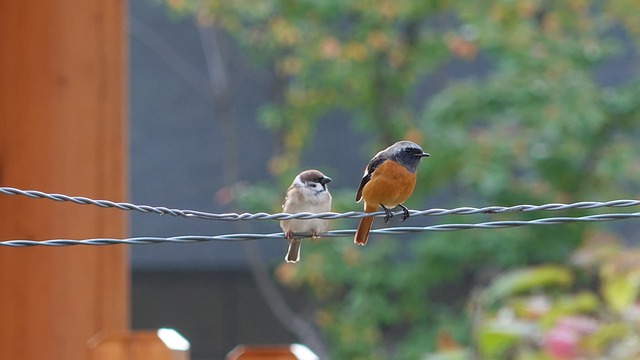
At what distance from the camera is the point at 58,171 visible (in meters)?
5.09

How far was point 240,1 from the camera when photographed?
11016 millimetres

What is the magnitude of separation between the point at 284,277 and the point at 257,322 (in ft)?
7.38

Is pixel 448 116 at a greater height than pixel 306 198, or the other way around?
pixel 448 116

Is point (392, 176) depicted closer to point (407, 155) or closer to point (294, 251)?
point (407, 155)

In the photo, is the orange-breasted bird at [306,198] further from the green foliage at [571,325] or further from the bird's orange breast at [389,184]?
the green foliage at [571,325]

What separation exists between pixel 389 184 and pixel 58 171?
4.98 feet

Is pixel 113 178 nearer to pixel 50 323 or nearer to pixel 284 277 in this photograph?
pixel 50 323

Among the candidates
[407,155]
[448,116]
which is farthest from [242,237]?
[448,116]

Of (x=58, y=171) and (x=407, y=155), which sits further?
(x=58, y=171)

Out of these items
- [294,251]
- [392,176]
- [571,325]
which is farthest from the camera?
[571,325]

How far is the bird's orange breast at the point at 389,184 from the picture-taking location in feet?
15.8

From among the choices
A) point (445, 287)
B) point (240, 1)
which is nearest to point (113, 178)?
point (240, 1)

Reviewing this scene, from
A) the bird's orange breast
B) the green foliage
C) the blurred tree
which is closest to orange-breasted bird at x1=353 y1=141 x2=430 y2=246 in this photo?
the bird's orange breast

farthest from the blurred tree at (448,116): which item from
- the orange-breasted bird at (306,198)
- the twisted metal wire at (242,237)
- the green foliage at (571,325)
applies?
the twisted metal wire at (242,237)
